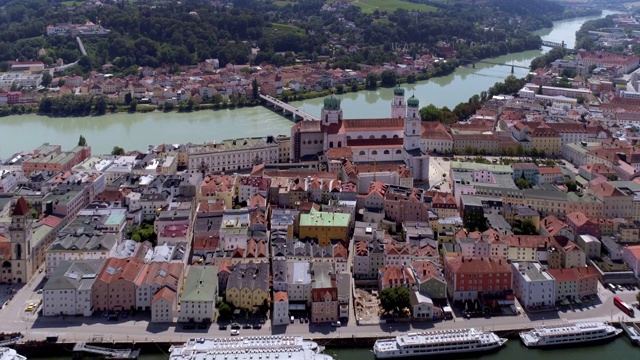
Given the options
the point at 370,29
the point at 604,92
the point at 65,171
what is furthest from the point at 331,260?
the point at 370,29

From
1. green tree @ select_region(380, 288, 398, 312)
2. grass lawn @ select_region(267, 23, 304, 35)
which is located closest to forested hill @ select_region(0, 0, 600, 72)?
grass lawn @ select_region(267, 23, 304, 35)

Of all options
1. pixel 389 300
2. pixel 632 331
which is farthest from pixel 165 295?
pixel 632 331

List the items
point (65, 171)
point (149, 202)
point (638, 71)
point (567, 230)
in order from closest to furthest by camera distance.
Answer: point (567, 230), point (149, 202), point (65, 171), point (638, 71)

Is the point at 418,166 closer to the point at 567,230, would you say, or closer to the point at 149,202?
the point at 567,230

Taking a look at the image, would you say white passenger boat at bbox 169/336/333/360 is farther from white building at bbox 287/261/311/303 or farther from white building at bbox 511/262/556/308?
white building at bbox 511/262/556/308

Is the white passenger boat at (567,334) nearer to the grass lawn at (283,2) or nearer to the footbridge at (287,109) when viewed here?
the footbridge at (287,109)

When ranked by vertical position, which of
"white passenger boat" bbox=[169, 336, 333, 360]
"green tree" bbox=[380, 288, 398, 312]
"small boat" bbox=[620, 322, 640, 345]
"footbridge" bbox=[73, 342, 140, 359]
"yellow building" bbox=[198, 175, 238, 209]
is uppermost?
"yellow building" bbox=[198, 175, 238, 209]
